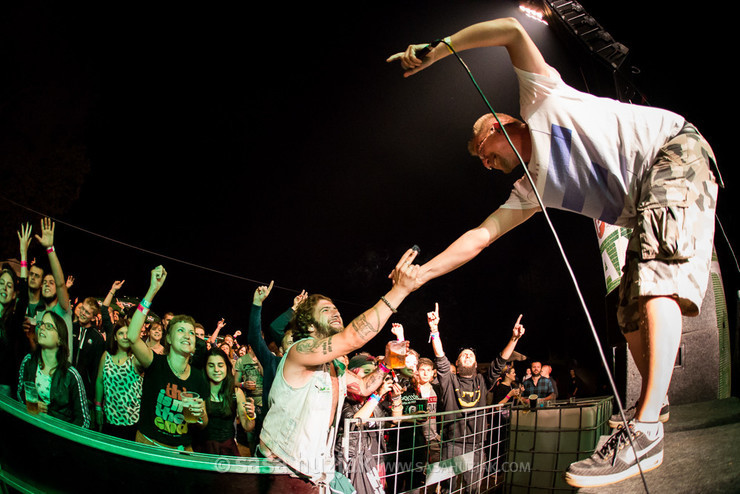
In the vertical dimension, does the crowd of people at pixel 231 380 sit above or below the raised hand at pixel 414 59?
below

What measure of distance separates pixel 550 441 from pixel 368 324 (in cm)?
200

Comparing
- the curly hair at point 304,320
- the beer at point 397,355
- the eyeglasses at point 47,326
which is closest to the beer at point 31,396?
the eyeglasses at point 47,326

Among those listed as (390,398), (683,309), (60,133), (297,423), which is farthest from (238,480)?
(60,133)

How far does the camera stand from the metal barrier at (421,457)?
257 cm

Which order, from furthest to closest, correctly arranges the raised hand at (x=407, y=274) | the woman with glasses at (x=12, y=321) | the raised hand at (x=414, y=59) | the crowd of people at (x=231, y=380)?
the woman with glasses at (x=12, y=321) → the crowd of people at (x=231, y=380) → the raised hand at (x=407, y=274) → the raised hand at (x=414, y=59)

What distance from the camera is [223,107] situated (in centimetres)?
628

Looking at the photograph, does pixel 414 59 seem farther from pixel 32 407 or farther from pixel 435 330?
pixel 32 407

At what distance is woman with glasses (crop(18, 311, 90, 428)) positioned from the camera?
132 inches

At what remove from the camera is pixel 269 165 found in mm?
6898

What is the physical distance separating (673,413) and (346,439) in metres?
1.85

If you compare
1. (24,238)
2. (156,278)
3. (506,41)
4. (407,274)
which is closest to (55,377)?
(156,278)

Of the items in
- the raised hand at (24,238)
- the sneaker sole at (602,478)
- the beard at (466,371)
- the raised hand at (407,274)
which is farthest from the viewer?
the raised hand at (24,238)

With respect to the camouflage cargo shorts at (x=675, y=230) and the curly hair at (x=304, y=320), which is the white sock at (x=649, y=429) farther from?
the curly hair at (x=304, y=320)

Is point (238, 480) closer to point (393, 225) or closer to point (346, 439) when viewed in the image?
point (346, 439)
